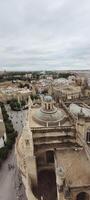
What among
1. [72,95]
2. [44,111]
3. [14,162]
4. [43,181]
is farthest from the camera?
[72,95]

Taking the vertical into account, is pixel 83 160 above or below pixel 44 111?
below

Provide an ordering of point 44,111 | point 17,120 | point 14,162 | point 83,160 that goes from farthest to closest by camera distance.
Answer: point 17,120 < point 14,162 < point 44,111 < point 83,160

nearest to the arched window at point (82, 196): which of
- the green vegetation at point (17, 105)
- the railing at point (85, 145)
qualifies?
the railing at point (85, 145)

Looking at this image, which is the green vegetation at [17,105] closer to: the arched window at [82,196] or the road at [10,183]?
the road at [10,183]

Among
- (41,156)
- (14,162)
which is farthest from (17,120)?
(41,156)

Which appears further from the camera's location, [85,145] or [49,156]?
[49,156]

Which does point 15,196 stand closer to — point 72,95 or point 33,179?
point 33,179

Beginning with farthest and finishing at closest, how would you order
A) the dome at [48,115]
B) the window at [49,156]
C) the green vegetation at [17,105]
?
the green vegetation at [17,105], the dome at [48,115], the window at [49,156]

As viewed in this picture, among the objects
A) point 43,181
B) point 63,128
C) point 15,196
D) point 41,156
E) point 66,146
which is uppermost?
point 63,128

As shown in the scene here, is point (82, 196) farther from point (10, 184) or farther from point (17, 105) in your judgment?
point (17, 105)

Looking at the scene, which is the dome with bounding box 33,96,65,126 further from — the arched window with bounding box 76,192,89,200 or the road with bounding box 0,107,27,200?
the arched window with bounding box 76,192,89,200

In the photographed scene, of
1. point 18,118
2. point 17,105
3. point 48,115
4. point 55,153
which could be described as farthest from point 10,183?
point 17,105
